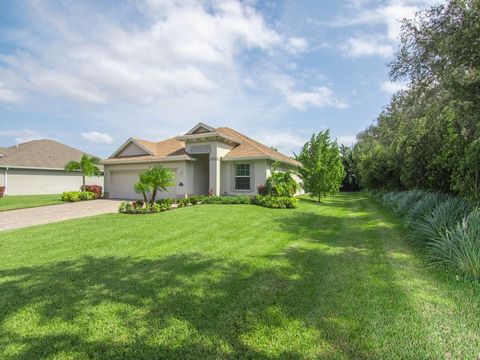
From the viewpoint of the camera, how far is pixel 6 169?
24.6 meters

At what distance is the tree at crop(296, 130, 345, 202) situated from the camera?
58.7 feet

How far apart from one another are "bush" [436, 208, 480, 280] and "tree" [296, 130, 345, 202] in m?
12.8

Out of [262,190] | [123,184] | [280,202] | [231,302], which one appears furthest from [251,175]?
[231,302]

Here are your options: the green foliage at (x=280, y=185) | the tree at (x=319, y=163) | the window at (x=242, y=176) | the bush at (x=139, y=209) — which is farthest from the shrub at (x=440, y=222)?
the window at (x=242, y=176)

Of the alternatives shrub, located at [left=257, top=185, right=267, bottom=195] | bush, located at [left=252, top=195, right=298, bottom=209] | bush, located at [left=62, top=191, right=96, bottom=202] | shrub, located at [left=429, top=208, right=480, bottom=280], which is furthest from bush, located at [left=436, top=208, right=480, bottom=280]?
bush, located at [left=62, top=191, right=96, bottom=202]

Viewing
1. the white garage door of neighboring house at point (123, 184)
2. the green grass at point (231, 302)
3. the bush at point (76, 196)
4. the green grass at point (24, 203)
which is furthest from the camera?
the white garage door of neighboring house at point (123, 184)

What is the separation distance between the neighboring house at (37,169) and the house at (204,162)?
11331 millimetres

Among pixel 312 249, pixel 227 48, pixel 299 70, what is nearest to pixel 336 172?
pixel 299 70

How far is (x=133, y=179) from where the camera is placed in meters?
21.5

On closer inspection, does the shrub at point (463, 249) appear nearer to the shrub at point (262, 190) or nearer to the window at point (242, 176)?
the shrub at point (262, 190)

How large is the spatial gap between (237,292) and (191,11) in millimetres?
9131

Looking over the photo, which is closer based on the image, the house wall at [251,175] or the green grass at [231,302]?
the green grass at [231,302]

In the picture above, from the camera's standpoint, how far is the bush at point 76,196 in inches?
717

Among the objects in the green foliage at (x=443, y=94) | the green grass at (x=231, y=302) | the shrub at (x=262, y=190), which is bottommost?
the green grass at (x=231, y=302)
